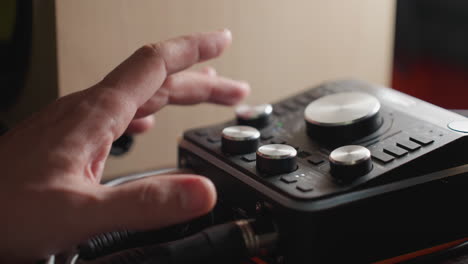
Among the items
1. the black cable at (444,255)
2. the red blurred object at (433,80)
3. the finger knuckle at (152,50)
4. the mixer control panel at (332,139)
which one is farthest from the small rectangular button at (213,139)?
the red blurred object at (433,80)

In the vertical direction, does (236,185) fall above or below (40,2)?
below

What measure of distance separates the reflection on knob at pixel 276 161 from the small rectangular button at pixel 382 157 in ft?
0.22

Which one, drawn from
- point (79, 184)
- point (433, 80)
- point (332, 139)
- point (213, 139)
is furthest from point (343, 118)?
point (433, 80)

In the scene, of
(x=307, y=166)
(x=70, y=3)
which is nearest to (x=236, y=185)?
(x=307, y=166)

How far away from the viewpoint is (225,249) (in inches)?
19.3

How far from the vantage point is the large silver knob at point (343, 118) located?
58 centimetres

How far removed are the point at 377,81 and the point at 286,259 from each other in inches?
22.2

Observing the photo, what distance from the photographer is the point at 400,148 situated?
545mm

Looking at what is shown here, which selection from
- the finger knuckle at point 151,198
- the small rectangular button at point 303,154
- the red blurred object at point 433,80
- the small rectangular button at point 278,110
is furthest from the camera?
the red blurred object at point 433,80

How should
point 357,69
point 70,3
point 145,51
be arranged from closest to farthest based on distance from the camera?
point 145,51 < point 70,3 < point 357,69

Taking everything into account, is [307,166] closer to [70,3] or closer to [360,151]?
[360,151]

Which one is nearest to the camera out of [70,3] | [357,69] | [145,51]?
[145,51]

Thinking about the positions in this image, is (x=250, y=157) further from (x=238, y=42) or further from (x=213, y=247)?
(x=238, y=42)

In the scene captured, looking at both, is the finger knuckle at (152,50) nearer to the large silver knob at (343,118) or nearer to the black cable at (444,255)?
the large silver knob at (343,118)
